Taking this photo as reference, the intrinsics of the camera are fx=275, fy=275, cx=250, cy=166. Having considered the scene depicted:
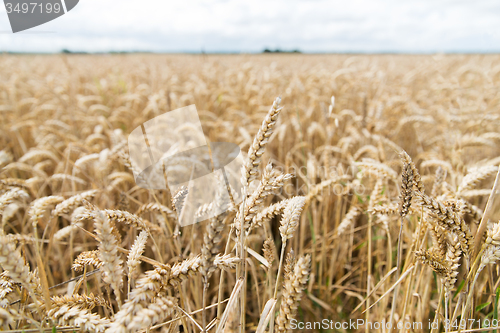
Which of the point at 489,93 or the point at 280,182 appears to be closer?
the point at 280,182

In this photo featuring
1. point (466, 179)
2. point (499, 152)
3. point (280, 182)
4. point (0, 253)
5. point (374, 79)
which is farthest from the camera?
point (374, 79)

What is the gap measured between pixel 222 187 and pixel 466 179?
0.91 m

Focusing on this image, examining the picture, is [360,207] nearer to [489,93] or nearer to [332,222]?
[332,222]

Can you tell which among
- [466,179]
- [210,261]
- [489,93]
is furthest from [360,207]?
[489,93]

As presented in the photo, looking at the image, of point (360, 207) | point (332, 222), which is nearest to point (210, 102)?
point (332, 222)

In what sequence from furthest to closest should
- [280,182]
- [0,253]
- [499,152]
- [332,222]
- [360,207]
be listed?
[499,152] → [332,222] → [360,207] → [280,182] → [0,253]

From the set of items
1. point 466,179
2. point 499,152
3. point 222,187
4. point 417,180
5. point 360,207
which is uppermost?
point 222,187

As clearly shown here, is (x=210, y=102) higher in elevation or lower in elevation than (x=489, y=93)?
higher

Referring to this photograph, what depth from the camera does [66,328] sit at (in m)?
0.65

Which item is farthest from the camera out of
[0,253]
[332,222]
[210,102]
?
[210,102]

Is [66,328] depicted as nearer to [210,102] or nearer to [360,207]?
[360,207]

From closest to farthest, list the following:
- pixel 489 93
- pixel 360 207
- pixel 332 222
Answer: pixel 360 207
pixel 332 222
pixel 489 93

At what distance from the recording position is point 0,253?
1.66 ft

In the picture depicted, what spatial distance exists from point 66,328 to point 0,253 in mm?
269
